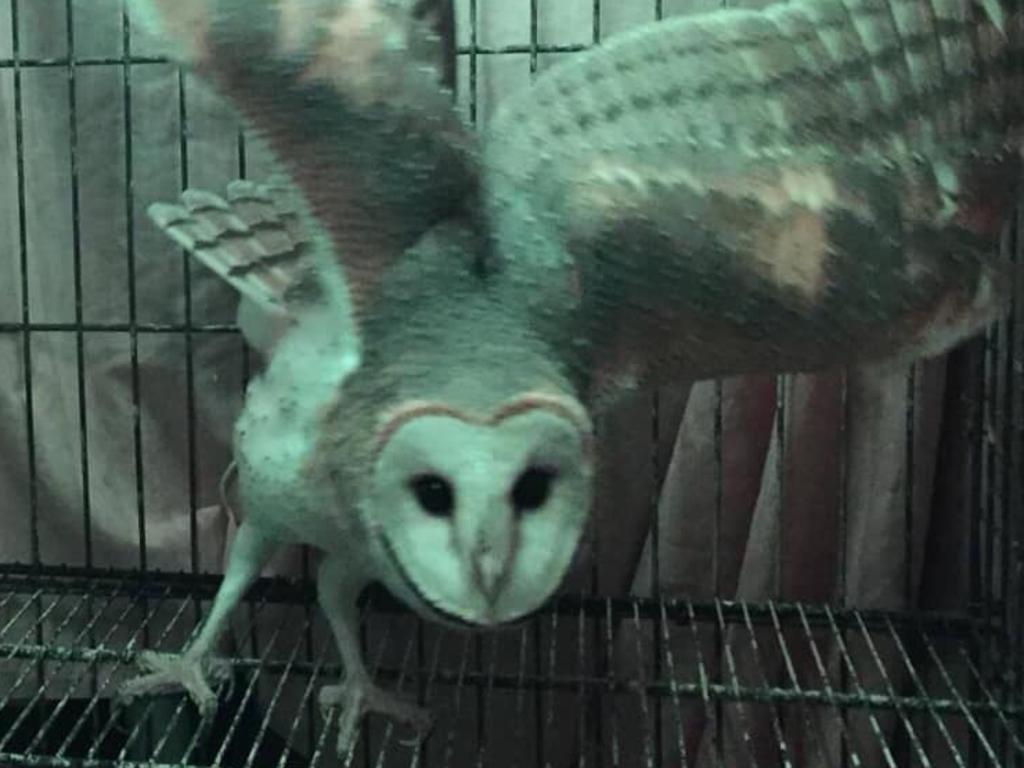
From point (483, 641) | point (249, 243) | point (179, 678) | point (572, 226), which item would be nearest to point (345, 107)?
point (572, 226)

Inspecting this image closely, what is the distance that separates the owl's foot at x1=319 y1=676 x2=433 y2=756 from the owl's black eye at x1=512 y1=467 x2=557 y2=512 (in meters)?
0.31

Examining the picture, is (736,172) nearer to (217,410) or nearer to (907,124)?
(907,124)

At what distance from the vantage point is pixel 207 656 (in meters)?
0.80

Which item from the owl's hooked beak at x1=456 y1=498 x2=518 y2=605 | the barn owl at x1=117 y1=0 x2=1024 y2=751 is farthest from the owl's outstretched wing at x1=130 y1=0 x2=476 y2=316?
the owl's hooked beak at x1=456 y1=498 x2=518 y2=605

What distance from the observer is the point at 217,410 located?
1.08m

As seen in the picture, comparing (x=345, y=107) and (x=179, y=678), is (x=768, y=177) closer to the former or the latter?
(x=345, y=107)

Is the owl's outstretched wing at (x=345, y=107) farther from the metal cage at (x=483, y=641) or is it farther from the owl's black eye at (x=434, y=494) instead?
the metal cage at (x=483, y=641)

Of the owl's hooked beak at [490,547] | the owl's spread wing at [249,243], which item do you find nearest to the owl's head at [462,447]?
the owl's hooked beak at [490,547]

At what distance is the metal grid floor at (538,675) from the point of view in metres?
0.86

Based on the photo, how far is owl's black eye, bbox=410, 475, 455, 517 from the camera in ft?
1.65

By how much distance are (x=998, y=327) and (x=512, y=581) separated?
1.76 ft

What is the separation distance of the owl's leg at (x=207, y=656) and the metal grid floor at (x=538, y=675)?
0.03m

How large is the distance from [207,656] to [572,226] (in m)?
0.41

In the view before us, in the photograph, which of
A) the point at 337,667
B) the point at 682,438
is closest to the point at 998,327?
the point at 682,438
